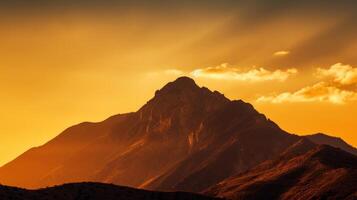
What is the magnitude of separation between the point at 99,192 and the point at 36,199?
49.8 ft

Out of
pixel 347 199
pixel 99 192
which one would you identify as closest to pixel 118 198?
pixel 99 192

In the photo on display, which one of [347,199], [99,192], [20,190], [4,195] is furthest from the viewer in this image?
[347,199]

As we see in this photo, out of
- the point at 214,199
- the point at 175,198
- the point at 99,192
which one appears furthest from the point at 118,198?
the point at 214,199

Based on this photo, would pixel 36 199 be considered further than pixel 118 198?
No

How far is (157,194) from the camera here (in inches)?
4643

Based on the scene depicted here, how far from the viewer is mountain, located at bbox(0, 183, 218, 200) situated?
334ft

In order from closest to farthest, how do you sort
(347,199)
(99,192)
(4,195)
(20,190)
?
1. (4,195)
2. (20,190)
3. (99,192)
4. (347,199)

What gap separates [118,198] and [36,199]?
16.8 m

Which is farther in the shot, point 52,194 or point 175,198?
point 175,198

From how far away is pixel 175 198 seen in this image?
380 feet

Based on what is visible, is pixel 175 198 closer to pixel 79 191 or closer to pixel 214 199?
pixel 214 199

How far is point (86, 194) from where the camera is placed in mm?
109500

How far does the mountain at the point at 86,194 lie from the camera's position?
4013 inches

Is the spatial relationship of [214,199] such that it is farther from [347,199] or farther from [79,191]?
[347,199]
